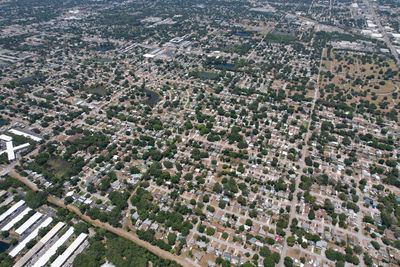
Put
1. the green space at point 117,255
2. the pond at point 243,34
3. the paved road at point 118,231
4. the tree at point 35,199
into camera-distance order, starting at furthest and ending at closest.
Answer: the pond at point 243,34 → the tree at point 35,199 → the paved road at point 118,231 → the green space at point 117,255

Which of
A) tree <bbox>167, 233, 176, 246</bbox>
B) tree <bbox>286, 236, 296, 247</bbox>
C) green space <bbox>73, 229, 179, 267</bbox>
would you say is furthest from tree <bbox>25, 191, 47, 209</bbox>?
tree <bbox>286, 236, 296, 247</bbox>

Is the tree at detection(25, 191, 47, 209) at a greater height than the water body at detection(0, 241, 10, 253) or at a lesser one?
greater

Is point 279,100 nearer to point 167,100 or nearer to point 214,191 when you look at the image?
point 167,100

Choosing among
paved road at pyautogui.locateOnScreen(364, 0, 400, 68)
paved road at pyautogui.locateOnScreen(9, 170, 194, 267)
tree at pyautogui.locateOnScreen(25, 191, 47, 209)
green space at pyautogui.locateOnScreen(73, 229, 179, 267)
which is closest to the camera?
green space at pyautogui.locateOnScreen(73, 229, 179, 267)

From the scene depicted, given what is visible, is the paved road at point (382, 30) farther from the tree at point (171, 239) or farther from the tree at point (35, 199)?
the tree at point (35, 199)

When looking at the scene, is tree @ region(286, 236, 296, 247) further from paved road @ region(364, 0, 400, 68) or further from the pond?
the pond

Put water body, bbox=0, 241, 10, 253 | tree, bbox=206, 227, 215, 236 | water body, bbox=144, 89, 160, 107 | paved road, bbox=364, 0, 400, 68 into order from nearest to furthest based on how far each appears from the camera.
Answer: water body, bbox=0, 241, 10, 253
tree, bbox=206, 227, 215, 236
water body, bbox=144, 89, 160, 107
paved road, bbox=364, 0, 400, 68

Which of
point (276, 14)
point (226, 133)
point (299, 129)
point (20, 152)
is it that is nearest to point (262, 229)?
point (226, 133)

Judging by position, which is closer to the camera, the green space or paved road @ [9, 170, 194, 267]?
the green space

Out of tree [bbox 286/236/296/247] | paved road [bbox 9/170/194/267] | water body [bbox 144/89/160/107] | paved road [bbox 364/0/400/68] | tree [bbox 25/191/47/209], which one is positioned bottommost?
paved road [bbox 364/0/400/68]

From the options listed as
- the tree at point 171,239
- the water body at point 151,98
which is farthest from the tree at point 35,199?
the water body at point 151,98
